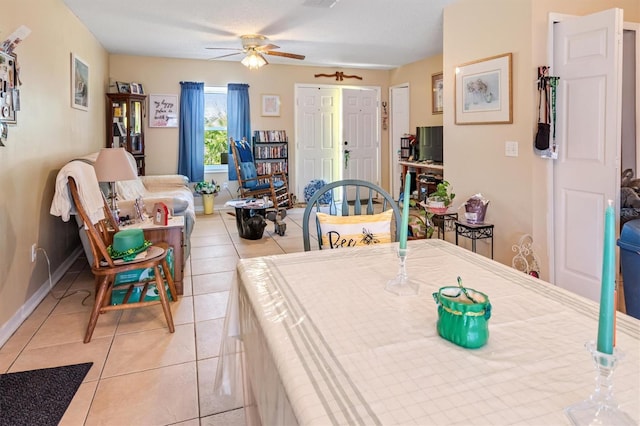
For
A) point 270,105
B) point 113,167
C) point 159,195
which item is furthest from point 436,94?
point 113,167

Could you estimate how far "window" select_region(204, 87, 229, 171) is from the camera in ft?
23.6

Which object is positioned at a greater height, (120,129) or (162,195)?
(120,129)

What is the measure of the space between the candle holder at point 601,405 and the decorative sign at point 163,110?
688cm

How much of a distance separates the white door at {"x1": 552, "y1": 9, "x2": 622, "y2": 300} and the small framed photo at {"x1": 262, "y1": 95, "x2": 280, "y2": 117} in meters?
4.82

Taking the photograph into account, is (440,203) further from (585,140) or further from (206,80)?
(206,80)

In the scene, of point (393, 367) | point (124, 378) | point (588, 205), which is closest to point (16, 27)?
point (124, 378)

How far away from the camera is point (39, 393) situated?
1994mm

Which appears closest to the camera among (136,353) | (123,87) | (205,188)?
(136,353)

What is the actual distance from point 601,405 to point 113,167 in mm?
3166

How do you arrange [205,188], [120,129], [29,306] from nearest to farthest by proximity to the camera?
1. [29,306]
2. [120,129]
3. [205,188]

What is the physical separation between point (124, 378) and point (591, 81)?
3394 millimetres

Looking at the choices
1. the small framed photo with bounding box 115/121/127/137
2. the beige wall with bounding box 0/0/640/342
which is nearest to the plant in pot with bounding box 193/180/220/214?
the small framed photo with bounding box 115/121/127/137

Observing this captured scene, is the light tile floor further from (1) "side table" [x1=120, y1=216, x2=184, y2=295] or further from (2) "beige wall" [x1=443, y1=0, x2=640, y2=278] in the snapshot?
(2) "beige wall" [x1=443, y1=0, x2=640, y2=278]

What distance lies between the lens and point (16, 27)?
2834 mm
